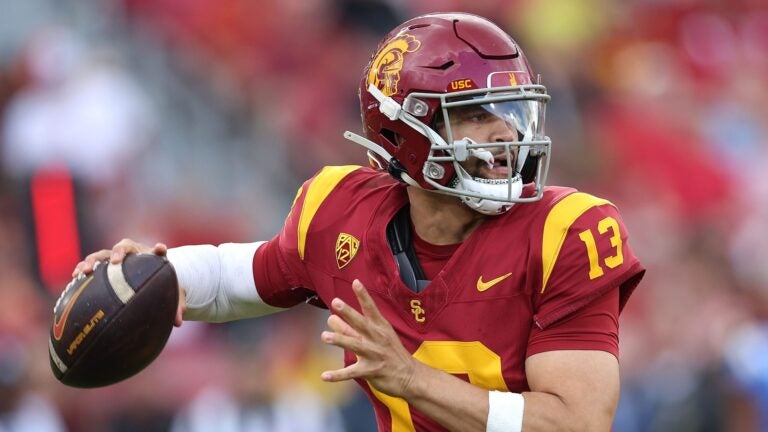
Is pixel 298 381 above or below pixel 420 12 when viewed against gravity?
below

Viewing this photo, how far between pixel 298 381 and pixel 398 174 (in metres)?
3.04

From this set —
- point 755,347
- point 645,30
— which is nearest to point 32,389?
point 755,347

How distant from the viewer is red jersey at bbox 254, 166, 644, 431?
297cm

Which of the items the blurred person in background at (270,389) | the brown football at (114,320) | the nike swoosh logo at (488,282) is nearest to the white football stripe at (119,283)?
the brown football at (114,320)

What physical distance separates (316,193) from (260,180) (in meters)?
3.25

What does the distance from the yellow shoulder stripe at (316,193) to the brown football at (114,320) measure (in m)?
0.42

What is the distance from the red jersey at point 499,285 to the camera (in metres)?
2.97

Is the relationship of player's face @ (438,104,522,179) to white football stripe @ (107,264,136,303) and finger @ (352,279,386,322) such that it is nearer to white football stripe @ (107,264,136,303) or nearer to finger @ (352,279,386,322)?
finger @ (352,279,386,322)

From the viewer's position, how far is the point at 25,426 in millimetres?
5387

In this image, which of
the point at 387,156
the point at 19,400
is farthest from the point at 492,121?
the point at 19,400

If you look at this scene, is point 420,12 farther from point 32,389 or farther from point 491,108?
point 491,108

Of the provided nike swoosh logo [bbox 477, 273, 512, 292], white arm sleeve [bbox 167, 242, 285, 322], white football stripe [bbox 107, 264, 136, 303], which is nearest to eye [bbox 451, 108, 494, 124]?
nike swoosh logo [bbox 477, 273, 512, 292]

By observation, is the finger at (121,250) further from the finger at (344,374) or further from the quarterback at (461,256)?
the finger at (344,374)

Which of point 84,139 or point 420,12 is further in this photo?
point 420,12
